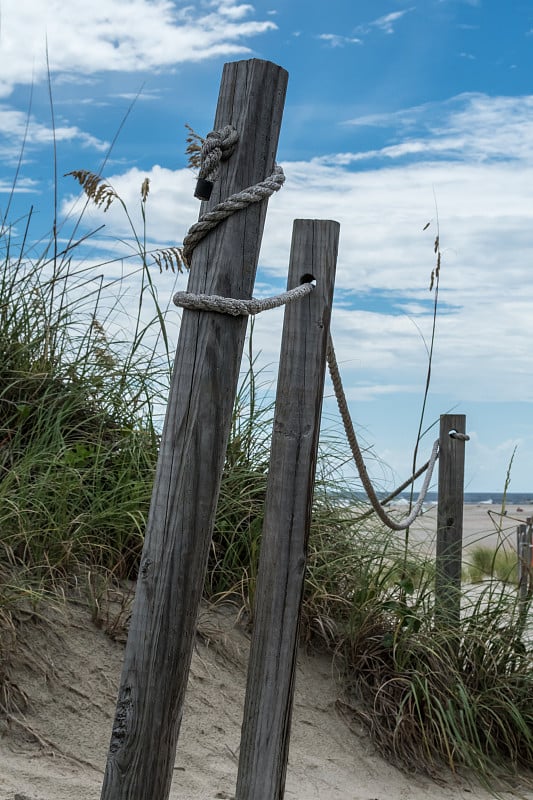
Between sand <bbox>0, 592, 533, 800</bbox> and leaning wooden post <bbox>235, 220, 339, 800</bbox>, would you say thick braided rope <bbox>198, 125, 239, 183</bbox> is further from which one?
sand <bbox>0, 592, 533, 800</bbox>

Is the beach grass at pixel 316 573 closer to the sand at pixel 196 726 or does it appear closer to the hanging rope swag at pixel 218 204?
the sand at pixel 196 726

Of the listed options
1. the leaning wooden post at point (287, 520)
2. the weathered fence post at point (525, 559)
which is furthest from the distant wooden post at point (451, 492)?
the leaning wooden post at point (287, 520)

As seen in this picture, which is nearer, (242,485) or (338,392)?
(338,392)

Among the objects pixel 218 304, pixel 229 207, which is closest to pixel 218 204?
pixel 229 207

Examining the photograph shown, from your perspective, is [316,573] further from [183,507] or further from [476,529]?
[476,529]

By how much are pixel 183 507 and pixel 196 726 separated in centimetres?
216

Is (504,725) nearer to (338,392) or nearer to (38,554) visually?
(338,392)

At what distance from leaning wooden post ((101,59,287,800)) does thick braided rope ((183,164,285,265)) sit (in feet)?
0.08

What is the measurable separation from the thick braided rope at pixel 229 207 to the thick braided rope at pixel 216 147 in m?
0.12

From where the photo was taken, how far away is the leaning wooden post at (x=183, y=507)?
101 inches

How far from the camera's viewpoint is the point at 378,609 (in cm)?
477

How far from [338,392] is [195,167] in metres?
2.93

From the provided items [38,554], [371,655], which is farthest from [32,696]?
[371,655]

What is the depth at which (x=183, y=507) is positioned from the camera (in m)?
2.56
